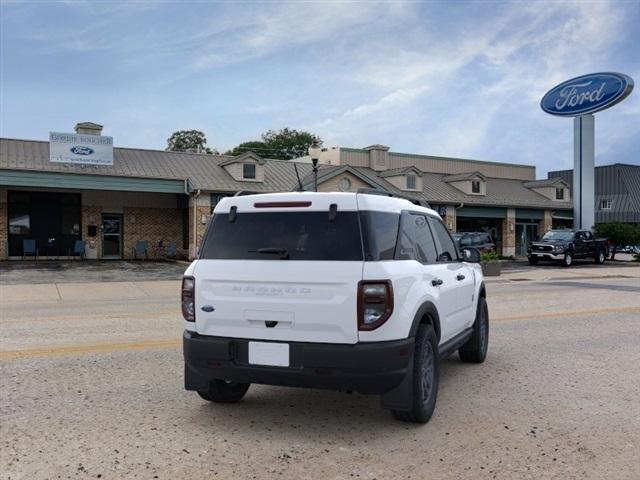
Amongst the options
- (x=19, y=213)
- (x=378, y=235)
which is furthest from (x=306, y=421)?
(x=19, y=213)

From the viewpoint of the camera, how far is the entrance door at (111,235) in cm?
2991

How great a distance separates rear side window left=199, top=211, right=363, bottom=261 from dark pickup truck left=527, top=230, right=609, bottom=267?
27.9 m

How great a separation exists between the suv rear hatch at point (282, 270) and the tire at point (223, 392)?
72 centimetres

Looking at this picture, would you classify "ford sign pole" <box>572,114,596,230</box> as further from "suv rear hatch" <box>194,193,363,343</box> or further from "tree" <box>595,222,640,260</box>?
"suv rear hatch" <box>194,193,363,343</box>

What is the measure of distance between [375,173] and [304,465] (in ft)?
118

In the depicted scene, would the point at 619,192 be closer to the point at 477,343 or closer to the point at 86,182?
the point at 86,182

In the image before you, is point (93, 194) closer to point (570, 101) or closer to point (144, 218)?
point (144, 218)

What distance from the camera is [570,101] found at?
3584 cm

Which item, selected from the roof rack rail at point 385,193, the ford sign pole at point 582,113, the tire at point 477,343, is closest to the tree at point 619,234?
the ford sign pole at point 582,113

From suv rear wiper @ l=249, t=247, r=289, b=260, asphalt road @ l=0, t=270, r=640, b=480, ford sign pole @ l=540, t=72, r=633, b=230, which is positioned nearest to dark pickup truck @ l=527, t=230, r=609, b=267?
ford sign pole @ l=540, t=72, r=633, b=230

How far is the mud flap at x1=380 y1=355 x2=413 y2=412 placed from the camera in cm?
458

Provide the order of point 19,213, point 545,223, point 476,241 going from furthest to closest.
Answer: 1. point 545,223
2. point 476,241
3. point 19,213

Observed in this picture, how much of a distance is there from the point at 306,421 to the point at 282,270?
1359 mm

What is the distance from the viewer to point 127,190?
2709 centimetres
